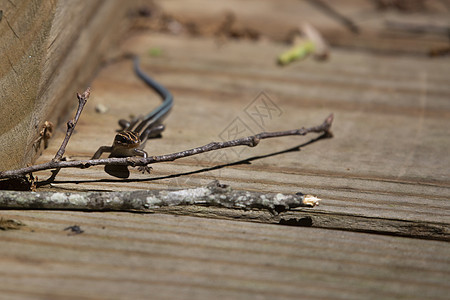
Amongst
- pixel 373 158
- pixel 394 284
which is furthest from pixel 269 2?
pixel 394 284

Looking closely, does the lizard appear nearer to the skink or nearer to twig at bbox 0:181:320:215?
the skink

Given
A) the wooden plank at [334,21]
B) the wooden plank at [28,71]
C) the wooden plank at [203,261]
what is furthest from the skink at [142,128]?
the wooden plank at [334,21]

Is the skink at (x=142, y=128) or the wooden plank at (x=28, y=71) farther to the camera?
the skink at (x=142, y=128)

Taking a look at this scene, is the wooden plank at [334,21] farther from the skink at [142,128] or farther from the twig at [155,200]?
the twig at [155,200]

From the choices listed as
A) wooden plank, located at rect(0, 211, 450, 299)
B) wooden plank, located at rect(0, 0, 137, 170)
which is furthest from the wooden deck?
wooden plank, located at rect(0, 0, 137, 170)

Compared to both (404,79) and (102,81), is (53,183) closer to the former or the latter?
(102,81)

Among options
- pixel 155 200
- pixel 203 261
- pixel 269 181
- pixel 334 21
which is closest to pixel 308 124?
pixel 269 181
